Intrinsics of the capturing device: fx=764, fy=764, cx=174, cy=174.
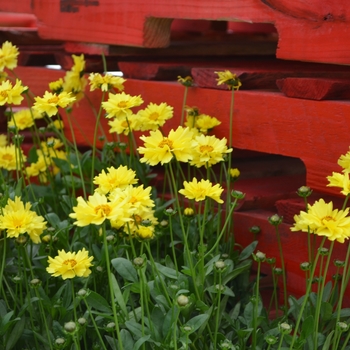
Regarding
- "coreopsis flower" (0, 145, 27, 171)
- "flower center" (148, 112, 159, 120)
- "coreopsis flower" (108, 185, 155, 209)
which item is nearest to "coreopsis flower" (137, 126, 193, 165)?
"coreopsis flower" (108, 185, 155, 209)

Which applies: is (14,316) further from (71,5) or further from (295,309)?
(71,5)

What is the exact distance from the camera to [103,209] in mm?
1103

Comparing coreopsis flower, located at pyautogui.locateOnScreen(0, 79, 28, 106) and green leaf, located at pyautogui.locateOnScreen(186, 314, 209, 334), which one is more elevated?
coreopsis flower, located at pyautogui.locateOnScreen(0, 79, 28, 106)

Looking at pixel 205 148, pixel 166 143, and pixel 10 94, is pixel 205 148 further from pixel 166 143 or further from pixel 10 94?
pixel 10 94

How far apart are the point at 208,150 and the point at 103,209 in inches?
15.4

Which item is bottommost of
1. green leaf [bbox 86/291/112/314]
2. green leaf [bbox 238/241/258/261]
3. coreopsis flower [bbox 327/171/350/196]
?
green leaf [bbox 238/241/258/261]

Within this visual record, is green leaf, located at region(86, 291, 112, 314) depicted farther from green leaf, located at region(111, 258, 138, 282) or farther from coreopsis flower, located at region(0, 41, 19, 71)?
coreopsis flower, located at region(0, 41, 19, 71)

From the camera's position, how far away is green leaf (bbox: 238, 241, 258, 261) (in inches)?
61.5

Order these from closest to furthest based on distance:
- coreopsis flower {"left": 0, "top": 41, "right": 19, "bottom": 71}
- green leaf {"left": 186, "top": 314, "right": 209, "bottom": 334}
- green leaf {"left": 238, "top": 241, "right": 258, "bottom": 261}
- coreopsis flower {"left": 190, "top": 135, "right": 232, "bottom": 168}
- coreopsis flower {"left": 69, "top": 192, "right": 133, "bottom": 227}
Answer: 1. coreopsis flower {"left": 69, "top": 192, "right": 133, "bottom": 227}
2. green leaf {"left": 186, "top": 314, "right": 209, "bottom": 334}
3. coreopsis flower {"left": 190, "top": 135, "right": 232, "bottom": 168}
4. green leaf {"left": 238, "top": 241, "right": 258, "bottom": 261}
5. coreopsis flower {"left": 0, "top": 41, "right": 19, "bottom": 71}

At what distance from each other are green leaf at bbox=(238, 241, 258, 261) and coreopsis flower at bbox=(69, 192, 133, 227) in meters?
0.50

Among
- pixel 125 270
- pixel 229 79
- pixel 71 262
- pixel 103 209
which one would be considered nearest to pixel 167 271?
pixel 125 270

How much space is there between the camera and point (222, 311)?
1.41 meters

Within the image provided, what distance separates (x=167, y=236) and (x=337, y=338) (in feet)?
1.66

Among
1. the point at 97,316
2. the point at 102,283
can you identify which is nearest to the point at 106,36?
the point at 102,283
